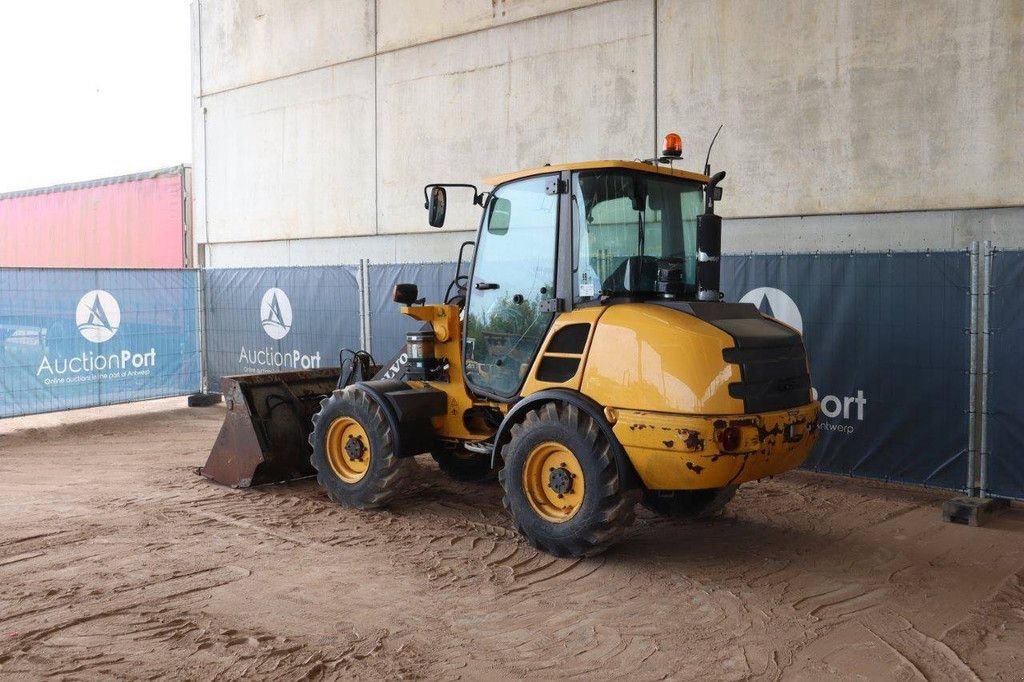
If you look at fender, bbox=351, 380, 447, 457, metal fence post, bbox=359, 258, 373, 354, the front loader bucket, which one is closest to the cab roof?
fender, bbox=351, 380, 447, 457

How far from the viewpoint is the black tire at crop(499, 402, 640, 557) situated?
18.1ft

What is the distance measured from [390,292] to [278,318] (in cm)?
226

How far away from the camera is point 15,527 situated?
6.64 metres

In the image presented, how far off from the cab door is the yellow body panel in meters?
0.56

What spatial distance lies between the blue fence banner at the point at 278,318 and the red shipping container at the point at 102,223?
230 inches

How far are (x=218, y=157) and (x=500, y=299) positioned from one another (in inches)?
427

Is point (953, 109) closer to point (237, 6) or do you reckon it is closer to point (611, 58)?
point (611, 58)

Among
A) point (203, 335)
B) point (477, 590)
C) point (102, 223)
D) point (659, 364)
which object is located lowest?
point (477, 590)

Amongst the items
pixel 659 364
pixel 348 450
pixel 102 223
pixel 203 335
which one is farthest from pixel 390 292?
pixel 102 223

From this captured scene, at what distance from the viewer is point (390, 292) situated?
1159cm

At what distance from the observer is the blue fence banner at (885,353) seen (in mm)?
7496

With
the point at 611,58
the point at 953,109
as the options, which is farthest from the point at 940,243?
the point at 611,58

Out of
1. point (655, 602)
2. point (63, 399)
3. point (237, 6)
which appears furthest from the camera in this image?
point (237, 6)

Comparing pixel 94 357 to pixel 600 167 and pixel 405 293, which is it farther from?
pixel 600 167
